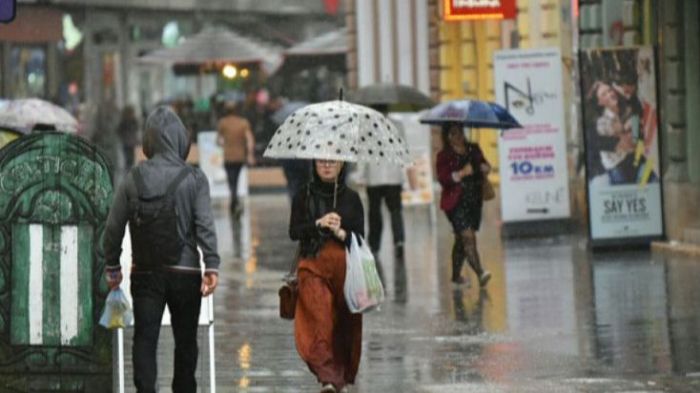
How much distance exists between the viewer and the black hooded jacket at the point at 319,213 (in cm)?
1284

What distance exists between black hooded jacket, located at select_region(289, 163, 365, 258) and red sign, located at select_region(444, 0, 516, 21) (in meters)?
17.6

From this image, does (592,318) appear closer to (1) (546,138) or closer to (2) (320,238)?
(2) (320,238)

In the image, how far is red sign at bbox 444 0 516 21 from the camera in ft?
99.7

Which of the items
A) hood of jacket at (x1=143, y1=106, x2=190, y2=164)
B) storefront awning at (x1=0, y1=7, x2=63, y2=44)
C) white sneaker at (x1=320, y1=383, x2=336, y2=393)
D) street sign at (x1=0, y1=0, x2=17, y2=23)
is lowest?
white sneaker at (x1=320, y1=383, x2=336, y2=393)

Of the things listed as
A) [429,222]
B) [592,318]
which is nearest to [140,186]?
[592,318]

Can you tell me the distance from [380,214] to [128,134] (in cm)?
2465

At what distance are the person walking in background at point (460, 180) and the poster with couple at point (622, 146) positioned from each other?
9.72ft

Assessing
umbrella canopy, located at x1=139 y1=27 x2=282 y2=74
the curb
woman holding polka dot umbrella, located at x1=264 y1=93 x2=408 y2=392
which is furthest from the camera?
umbrella canopy, located at x1=139 y1=27 x2=282 y2=74

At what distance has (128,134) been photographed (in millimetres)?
48875

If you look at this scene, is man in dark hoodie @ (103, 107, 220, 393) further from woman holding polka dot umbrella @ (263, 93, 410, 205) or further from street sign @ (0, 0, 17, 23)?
street sign @ (0, 0, 17, 23)

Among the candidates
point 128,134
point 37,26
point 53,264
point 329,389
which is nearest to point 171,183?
point 53,264

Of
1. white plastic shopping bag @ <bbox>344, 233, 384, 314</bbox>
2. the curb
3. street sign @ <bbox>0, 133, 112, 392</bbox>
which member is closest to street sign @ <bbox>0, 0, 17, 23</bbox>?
street sign @ <bbox>0, 133, 112, 392</bbox>

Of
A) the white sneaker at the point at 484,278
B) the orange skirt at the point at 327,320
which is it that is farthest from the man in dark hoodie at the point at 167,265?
the white sneaker at the point at 484,278

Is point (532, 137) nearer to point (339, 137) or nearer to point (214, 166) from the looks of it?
point (339, 137)
